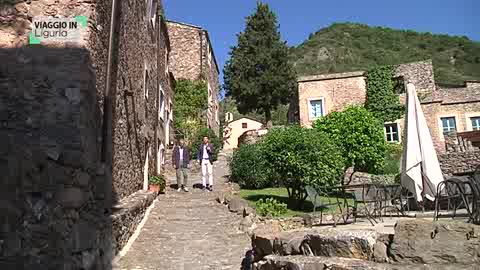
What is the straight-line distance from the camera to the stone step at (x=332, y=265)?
402 cm

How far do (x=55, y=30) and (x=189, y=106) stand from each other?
67.8 ft

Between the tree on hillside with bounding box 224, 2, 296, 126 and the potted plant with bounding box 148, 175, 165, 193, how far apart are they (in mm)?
19056

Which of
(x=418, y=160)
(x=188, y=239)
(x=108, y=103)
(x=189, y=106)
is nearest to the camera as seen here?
(x=108, y=103)

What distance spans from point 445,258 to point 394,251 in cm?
47

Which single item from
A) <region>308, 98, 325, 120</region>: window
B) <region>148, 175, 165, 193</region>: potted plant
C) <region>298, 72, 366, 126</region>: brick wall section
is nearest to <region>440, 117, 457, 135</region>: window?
<region>298, 72, 366, 126</region>: brick wall section

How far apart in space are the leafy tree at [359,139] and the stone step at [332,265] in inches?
645

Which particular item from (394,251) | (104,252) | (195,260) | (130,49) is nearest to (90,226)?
(104,252)

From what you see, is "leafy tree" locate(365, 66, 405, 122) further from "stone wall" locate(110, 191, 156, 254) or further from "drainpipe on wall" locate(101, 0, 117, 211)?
"drainpipe on wall" locate(101, 0, 117, 211)

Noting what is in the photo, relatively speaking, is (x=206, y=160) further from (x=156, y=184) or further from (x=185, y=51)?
(x=185, y=51)

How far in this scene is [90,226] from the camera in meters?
5.88

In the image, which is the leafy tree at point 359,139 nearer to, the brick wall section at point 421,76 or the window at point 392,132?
the window at point 392,132

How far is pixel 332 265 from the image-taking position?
4410 millimetres

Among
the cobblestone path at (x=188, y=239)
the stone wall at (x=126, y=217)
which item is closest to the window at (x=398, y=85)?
the cobblestone path at (x=188, y=239)

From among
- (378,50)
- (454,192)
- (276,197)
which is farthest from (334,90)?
(378,50)
